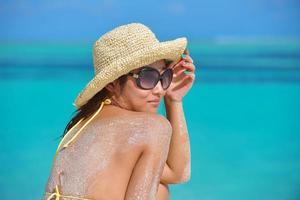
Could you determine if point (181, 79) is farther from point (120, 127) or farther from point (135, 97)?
point (120, 127)

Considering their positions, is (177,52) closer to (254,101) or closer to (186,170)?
(186,170)

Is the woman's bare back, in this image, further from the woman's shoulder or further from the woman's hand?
the woman's hand

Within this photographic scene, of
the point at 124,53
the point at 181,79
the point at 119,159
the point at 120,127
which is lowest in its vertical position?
the point at 119,159

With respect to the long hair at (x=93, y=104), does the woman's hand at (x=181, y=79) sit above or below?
above

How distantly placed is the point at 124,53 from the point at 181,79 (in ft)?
1.25

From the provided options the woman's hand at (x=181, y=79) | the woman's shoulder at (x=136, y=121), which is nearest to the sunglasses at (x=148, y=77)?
the woman's shoulder at (x=136, y=121)

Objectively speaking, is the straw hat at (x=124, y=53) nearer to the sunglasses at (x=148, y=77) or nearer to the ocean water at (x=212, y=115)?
the sunglasses at (x=148, y=77)

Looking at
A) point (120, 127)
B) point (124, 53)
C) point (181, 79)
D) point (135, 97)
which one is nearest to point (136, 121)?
point (120, 127)

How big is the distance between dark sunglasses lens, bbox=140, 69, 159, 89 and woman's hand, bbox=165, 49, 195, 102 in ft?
0.91

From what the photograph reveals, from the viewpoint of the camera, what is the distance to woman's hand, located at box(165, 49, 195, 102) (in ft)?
8.93

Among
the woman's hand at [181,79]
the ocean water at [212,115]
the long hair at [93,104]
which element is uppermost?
the ocean water at [212,115]

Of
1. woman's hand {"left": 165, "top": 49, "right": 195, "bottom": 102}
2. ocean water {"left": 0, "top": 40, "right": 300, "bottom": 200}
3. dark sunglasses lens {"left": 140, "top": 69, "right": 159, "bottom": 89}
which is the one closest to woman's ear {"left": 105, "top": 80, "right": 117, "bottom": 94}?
dark sunglasses lens {"left": 140, "top": 69, "right": 159, "bottom": 89}

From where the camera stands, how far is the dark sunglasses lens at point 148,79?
7.94 ft

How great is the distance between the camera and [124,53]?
2459 millimetres
